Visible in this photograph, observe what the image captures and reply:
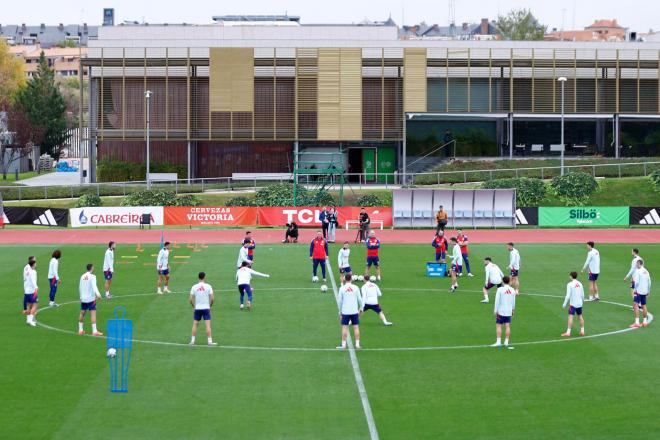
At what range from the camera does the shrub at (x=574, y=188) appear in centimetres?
6725

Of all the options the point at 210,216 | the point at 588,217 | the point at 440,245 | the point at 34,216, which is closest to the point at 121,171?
the point at 34,216

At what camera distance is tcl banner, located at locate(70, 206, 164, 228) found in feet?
197

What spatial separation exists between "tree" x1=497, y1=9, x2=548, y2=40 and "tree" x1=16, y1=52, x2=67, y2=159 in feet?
187

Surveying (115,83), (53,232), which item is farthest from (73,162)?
(53,232)

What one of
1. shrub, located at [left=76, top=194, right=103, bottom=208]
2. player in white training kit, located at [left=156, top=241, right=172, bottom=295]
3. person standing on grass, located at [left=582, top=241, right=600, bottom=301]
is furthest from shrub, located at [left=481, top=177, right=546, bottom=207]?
player in white training kit, located at [left=156, top=241, right=172, bottom=295]

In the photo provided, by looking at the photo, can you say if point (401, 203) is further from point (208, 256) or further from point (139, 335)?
point (139, 335)

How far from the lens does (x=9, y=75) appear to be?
124m

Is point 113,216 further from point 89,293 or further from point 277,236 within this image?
point 89,293

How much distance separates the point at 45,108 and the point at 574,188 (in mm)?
65806

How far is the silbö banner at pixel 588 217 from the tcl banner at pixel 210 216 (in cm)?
1711

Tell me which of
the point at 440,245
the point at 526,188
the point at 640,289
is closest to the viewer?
the point at 640,289

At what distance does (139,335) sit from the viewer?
26.9 m

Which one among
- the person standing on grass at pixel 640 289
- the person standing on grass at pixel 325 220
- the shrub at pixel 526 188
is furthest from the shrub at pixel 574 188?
the person standing on grass at pixel 640 289

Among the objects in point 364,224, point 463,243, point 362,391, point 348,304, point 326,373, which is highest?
point 364,224
